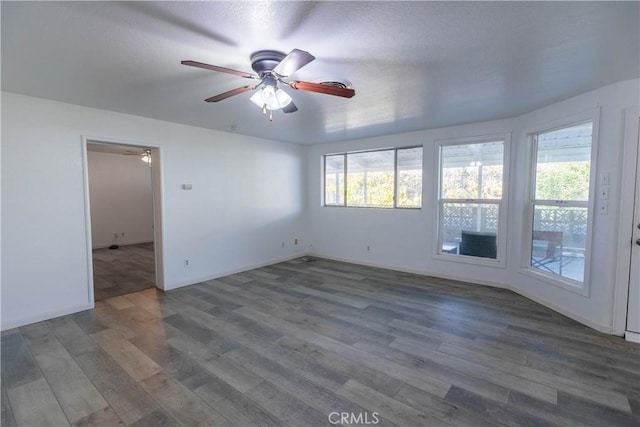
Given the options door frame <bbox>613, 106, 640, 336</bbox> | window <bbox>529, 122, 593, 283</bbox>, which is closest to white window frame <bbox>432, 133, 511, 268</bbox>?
window <bbox>529, 122, 593, 283</bbox>

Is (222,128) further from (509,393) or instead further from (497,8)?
(509,393)

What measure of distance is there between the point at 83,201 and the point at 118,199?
498 cm

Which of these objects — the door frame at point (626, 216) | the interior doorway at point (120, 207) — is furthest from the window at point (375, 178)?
the interior doorway at point (120, 207)

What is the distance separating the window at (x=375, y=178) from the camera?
17.3 ft

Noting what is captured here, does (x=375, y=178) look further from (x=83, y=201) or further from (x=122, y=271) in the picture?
(x=122, y=271)

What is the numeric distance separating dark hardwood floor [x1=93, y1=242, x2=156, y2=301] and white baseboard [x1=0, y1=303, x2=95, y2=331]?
39 centimetres

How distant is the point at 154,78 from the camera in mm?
2686

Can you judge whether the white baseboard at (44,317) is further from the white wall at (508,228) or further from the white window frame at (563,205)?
the white window frame at (563,205)

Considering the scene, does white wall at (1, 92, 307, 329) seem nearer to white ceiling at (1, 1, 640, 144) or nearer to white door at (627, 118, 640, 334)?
white ceiling at (1, 1, 640, 144)

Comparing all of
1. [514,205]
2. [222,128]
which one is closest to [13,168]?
[222,128]

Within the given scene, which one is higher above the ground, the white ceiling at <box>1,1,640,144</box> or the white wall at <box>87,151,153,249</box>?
the white ceiling at <box>1,1,640,144</box>

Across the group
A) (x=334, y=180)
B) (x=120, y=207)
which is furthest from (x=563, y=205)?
(x=120, y=207)

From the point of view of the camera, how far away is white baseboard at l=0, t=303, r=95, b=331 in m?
3.13

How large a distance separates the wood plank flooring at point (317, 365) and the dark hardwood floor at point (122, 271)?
0.60 meters
